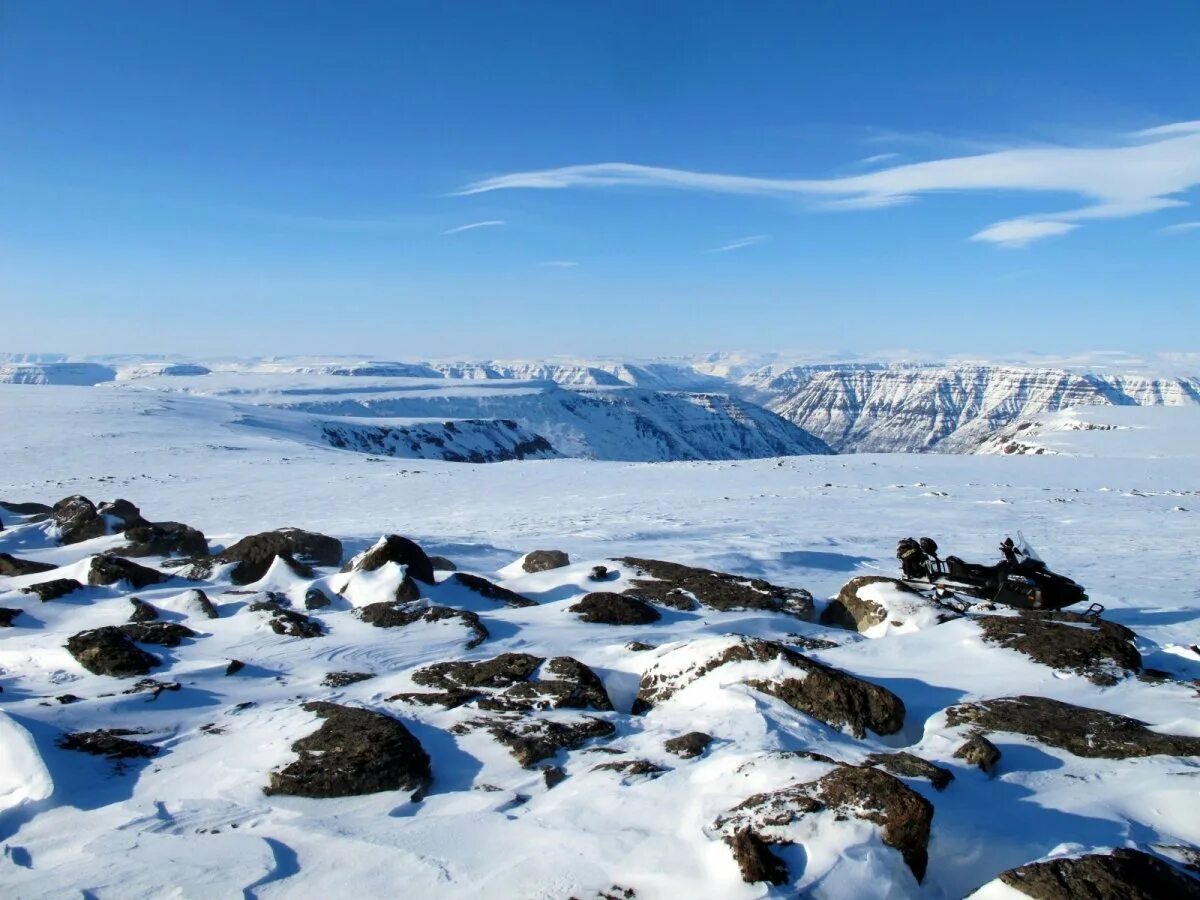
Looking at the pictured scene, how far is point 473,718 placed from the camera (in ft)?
25.5

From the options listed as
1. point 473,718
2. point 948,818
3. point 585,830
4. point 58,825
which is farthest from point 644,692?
point 58,825

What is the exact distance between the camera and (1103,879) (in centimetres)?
461

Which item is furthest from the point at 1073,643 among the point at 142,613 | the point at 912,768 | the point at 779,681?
the point at 142,613

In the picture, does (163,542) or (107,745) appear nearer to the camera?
(107,745)

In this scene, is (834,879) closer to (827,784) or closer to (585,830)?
(827,784)

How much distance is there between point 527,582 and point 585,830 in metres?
9.32

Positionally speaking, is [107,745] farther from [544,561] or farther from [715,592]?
[544,561]

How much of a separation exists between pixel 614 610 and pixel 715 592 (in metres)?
2.46

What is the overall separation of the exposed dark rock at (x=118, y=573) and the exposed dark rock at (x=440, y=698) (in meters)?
8.11

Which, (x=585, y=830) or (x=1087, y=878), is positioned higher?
(x=1087, y=878)

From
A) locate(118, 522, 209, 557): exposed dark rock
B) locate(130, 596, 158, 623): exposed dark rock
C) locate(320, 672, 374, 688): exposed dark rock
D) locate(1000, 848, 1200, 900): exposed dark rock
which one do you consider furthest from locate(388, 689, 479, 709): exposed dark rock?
locate(118, 522, 209, 557): exposed dark rock

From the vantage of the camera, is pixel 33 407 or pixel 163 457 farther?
pixel 33 407

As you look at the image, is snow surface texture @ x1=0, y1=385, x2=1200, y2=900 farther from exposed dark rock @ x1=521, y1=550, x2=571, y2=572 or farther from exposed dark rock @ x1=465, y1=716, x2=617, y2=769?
exposed dark rock @ x1=521, y1=550, x2=571, y2=572

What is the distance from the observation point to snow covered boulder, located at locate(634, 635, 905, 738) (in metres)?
7.75
